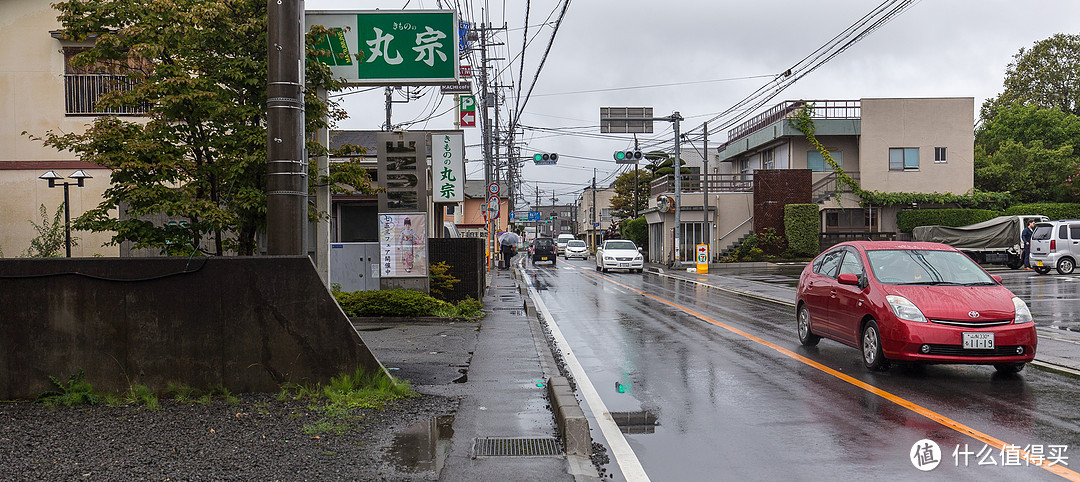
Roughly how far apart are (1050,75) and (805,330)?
58.4 m

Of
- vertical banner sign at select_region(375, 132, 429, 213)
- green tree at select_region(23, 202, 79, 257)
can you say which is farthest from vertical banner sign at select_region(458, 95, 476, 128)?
green tree at select_region(23, 202, 79, 257)

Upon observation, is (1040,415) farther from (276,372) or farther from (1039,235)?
(1039,235)

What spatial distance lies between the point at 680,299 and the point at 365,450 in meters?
15.6

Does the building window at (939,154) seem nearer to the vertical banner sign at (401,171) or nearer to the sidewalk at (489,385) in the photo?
the sidewalk at (489,385)

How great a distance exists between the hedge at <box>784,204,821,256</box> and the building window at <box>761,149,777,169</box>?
5.52m

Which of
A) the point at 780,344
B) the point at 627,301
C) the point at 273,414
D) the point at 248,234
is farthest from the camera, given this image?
the point at 627,301

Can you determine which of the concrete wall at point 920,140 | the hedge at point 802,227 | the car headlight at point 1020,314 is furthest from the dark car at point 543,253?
the car headlight at point 1020,314

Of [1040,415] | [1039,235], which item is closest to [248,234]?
[1040,415]

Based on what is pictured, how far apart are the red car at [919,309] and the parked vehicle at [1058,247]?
21.8 m

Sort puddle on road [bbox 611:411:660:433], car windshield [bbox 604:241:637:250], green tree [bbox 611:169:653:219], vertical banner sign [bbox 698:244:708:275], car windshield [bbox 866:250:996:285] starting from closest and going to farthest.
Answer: puddle on road [bbox 611:411:660:433], car windshield [bbox 866:250:996:285], vertical banner sign [bbox 698:244:708:275], car windshield [bbox 604:241:637:250], green tree [bbox 611:169:653:219]

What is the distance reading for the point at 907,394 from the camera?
746cm

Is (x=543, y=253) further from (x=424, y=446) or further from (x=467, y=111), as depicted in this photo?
(x=424, y=446)

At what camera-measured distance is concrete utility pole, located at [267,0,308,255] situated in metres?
6.89

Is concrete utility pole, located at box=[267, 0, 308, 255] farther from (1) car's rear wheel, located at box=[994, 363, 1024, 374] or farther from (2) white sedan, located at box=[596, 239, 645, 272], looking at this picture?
(2) white sedan, located at box=[596, 239, 645, 272]
